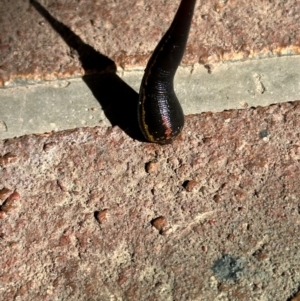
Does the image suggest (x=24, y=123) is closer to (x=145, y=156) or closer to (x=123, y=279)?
(x=145, y=156)

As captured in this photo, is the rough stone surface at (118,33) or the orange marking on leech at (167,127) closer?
the orange marking on leech at (167,127)

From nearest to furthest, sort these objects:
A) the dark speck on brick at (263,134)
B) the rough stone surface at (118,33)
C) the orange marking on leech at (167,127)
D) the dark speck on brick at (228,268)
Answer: the dark speck on brick at (228,268), the orange marking on leech at (167,127), the dark speck on brick at (263,134), the rough stone surface at (118,33)

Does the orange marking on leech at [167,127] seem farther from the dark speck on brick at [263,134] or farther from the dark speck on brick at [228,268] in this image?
the dark speck on brick at [228,268]

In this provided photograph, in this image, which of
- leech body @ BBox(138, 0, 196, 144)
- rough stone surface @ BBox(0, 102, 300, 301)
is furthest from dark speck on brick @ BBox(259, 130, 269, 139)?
leech body @ BBox(138, 0, 196, 144)

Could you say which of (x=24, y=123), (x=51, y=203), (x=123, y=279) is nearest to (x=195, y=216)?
(x=123, y=279)

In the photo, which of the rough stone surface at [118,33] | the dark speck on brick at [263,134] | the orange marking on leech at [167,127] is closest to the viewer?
the orange marking on leech at [167,127]

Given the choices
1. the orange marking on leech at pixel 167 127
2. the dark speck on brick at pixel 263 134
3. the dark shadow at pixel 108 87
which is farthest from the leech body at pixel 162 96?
the dark speck on brick at pixel 263 134
